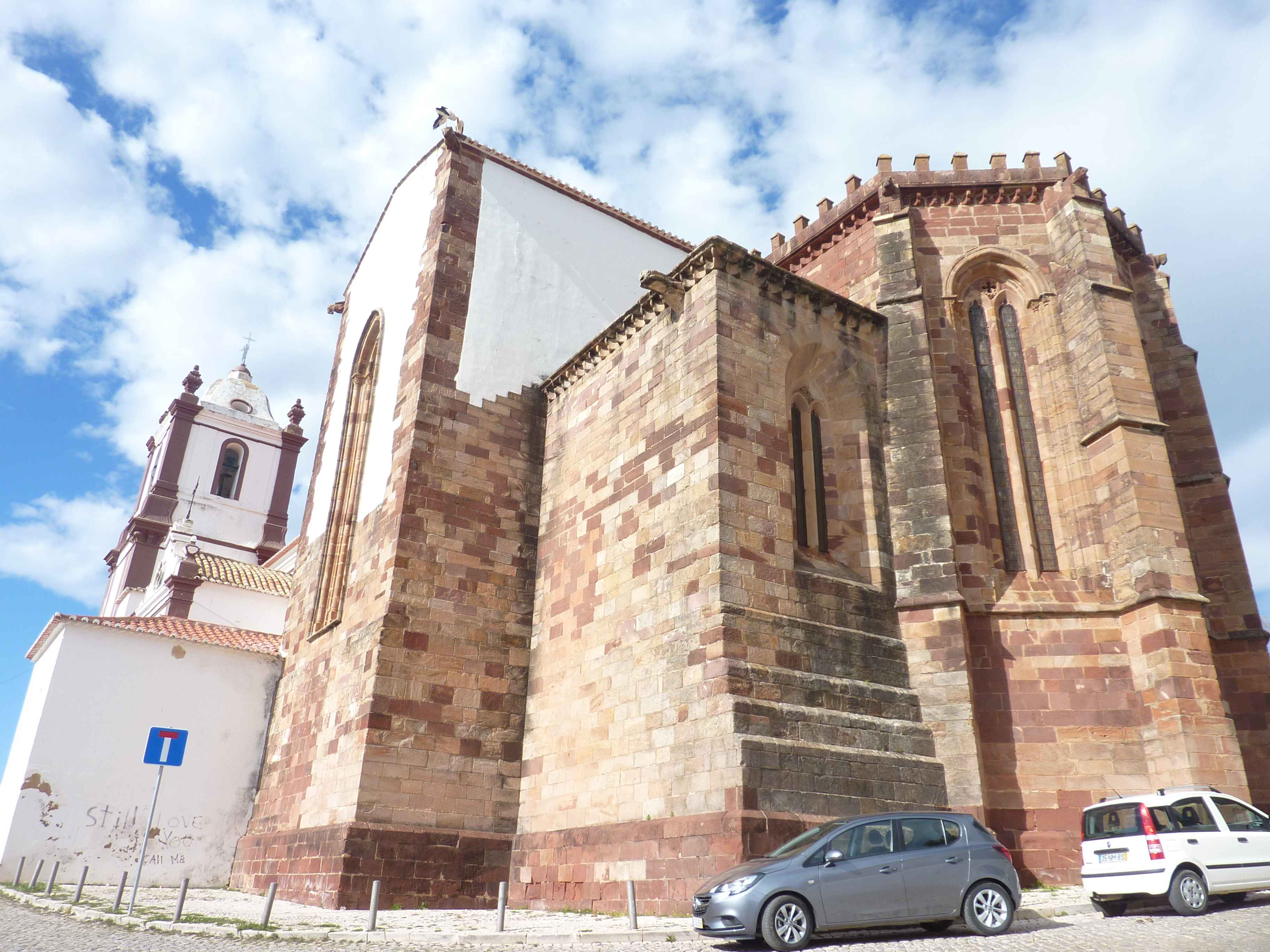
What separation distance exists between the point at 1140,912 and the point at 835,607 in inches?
194

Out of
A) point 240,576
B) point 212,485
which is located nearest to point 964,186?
point 240,576

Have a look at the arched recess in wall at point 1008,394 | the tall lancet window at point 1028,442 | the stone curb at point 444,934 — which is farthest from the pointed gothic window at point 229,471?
the tall lancet window at point 1028,442

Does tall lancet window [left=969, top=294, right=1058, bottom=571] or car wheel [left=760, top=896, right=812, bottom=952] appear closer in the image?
car wheel [left=760, top=896, right=812, bottom=952]

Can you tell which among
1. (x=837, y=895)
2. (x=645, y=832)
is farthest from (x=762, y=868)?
(x=645, y=832)

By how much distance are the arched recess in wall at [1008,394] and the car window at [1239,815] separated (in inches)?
183

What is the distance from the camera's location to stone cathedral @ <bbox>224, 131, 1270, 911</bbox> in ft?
39.8

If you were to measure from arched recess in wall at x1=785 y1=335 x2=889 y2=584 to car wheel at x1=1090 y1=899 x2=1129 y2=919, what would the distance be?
16.8 feet

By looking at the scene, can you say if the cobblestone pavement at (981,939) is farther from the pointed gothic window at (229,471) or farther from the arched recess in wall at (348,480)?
the pointed gothic window at (229,471)

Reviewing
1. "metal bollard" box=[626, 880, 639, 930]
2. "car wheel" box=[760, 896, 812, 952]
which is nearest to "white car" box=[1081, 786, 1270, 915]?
"car wheel" box=[760, 896, 812, 952]

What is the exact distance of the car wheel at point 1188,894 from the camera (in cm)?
951

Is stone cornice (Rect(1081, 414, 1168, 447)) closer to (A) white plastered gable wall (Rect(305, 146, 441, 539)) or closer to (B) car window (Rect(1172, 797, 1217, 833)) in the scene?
(B) car window (Rect(1172, 797, 1217, 833))

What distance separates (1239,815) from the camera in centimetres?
1013

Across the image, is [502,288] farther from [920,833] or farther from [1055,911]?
[1055,911]

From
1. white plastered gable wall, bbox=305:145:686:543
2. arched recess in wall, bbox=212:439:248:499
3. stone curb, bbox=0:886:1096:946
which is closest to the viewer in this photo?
stone curb, bbox=0:886:1096:946
